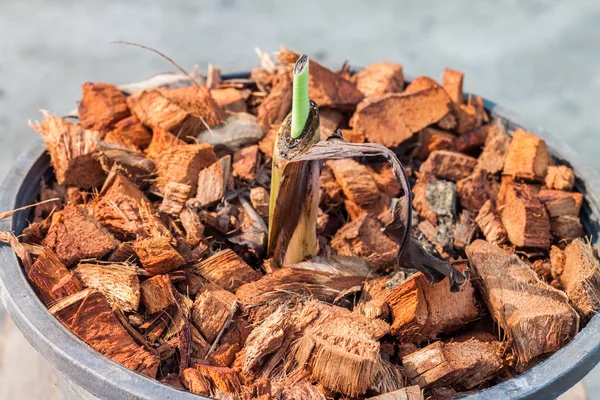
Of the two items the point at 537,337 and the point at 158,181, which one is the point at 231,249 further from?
the point at 537,337

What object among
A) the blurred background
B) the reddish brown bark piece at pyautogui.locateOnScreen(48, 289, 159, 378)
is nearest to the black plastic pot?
the reddish brown bark piece at pyautogui.locateOnScreen(48, 289, 159, 378)

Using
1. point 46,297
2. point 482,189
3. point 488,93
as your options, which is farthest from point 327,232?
point 488,93

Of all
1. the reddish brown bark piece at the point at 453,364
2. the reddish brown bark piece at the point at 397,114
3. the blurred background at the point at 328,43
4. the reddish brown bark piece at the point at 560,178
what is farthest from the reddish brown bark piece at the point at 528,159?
the blurred background at the point at 328,43

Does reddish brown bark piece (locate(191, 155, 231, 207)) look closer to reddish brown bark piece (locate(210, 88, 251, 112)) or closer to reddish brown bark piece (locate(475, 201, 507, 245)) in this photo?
reddish brown bark piece (locate(210, 88, 251, 112))

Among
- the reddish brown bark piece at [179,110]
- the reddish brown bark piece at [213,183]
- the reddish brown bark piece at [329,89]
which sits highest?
the reddish brown bark piece at [329,89]

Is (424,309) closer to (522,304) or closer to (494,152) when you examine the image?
(522,304)

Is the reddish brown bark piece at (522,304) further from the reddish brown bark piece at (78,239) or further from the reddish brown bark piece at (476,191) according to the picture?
the reddish brown bark piece at (78,239)

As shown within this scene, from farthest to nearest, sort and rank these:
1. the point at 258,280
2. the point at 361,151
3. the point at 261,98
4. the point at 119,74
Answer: the point at 119,74 → the point at 261,98 → the point at 258,280 → the point at 361,151
